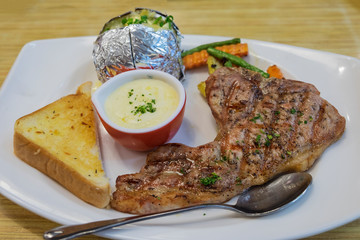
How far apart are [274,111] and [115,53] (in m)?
1.53

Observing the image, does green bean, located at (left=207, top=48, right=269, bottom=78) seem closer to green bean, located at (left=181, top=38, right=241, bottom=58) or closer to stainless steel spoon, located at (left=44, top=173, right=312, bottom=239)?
green bean, located at (left=181, top=38, right=241, bottom=58)

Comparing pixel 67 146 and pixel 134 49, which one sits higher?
pixel 134 49

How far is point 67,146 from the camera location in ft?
8.51

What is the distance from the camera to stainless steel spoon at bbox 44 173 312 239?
196 cm

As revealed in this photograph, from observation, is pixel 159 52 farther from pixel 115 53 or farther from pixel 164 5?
pixel 164 5

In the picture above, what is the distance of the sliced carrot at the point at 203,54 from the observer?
340 centimetres

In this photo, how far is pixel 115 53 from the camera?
2.98m

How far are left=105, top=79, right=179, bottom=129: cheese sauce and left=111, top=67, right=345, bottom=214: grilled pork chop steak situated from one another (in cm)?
28

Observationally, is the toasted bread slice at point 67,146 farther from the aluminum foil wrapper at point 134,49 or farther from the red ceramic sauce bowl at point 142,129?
the aluminum foil wrapper at point 134,49

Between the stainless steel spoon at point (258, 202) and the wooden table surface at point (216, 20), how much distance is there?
90.3 inches

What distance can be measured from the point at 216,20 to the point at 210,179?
9.31 ft

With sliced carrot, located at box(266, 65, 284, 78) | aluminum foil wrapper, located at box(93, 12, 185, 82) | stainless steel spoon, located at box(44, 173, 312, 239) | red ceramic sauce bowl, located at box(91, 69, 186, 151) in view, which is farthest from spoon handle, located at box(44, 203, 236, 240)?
sliced carrot, located at box(266, 65, 284, 78)

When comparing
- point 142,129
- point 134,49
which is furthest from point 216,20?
point 142,129

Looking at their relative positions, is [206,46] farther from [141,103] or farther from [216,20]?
[141,103]
